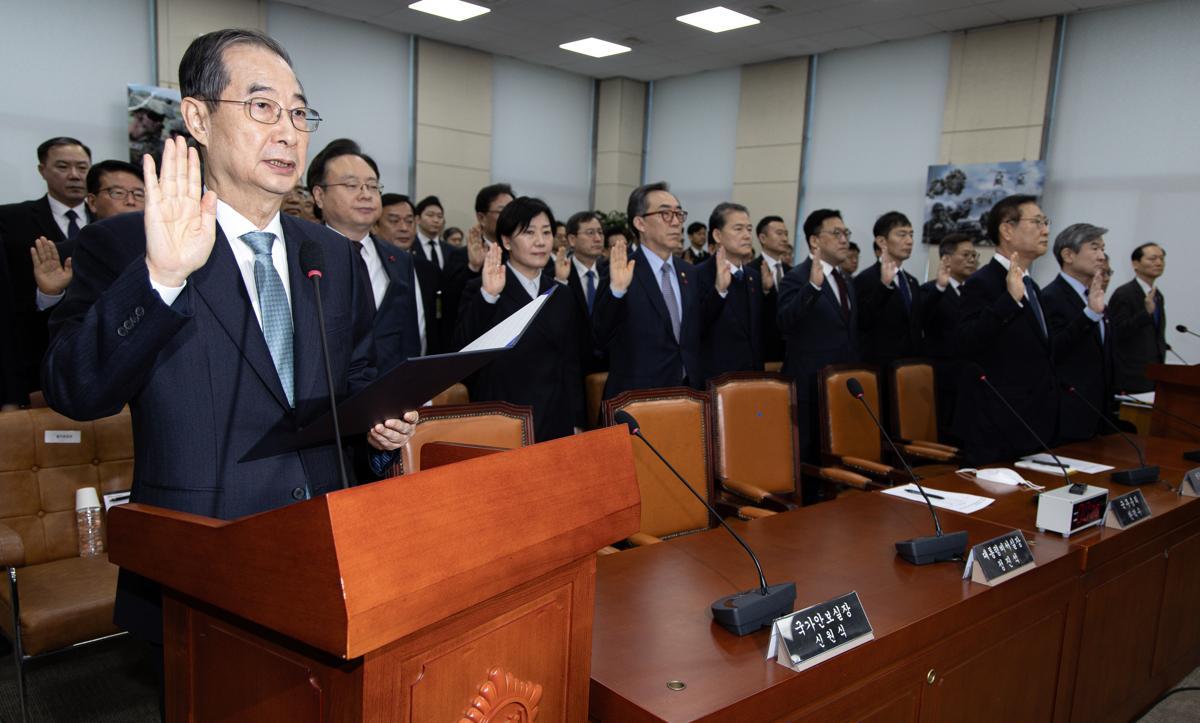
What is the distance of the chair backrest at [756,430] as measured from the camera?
266cm

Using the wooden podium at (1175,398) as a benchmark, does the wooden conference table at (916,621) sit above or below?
below

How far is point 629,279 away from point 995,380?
176 cm

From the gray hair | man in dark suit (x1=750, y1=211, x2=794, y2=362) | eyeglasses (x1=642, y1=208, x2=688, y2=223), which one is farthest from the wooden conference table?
man in dark suit (x1=750, y1=211, x2=794, y2=362)

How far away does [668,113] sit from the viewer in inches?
386

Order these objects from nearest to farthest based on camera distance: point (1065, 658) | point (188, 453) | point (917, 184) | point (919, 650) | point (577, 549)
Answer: point (577, 549) < point (188, 453) < point (919, 650) < point (1065, 658) < point (917, 184)

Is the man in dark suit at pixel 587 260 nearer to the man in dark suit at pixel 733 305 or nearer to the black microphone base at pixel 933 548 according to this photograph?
the man in dark suit at pixel 733 305

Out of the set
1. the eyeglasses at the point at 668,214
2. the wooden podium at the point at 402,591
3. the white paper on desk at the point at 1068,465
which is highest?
the eyeglasses at the point at 668,214

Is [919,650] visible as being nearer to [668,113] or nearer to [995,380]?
[995,380]

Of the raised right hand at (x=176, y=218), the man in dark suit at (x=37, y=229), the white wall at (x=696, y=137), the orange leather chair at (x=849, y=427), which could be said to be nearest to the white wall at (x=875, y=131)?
the white wall at (x=696, y=137)

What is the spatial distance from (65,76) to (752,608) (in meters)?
6.97

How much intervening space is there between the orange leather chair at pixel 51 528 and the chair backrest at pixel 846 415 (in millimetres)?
2442

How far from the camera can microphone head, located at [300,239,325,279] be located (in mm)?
1131

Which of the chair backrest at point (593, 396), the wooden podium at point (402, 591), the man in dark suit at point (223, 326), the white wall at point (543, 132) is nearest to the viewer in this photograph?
the wooden podium at point (402, 591)

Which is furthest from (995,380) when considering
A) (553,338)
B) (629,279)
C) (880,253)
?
(553,338)
